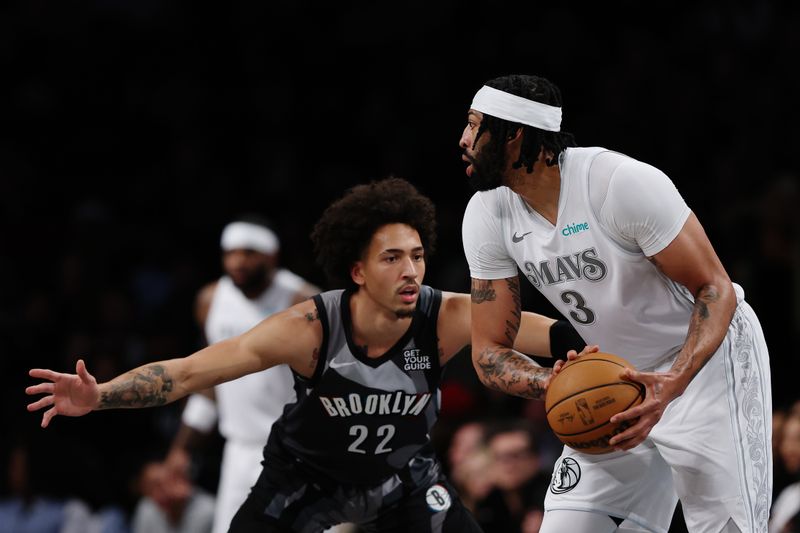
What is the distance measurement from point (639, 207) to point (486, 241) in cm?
61

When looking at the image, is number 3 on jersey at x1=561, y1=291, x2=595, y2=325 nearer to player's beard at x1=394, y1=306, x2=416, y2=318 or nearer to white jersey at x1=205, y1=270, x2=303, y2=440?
player's beard at x1=394, y1=306, x2=416, y2=318

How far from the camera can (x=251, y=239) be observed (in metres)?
6.87

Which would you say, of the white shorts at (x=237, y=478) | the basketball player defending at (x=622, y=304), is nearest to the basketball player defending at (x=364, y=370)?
the basketball player defending at (x=622, y=304)

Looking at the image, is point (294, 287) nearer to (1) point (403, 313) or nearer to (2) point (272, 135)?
(1) point (403, 313)

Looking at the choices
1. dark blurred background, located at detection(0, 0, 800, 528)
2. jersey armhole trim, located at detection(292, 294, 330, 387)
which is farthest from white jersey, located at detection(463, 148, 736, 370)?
dark blurred background, located at detection(0, 0, 800, 528)

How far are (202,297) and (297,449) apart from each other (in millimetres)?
2731

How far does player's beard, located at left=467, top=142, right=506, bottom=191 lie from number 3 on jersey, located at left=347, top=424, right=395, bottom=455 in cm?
108

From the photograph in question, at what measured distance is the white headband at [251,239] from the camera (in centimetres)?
686

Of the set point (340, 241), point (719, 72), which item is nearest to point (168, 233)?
point (719, 72)

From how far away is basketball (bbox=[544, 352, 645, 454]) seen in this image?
356 cm

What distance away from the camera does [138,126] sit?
11.1 metres

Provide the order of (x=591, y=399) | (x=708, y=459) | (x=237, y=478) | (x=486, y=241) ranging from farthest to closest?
1. (x=237, y=478)
2. (x=486, y=241)
3. (x=708, y=459)
4. (x=591, y=399)

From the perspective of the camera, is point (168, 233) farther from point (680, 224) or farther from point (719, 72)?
point (680, 224)

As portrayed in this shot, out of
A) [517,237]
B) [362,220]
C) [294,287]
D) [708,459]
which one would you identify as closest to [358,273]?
[362,220]
